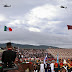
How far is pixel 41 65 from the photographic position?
12055mm

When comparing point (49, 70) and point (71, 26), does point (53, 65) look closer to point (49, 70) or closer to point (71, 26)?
point (49, 70)

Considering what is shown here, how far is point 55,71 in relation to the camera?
11.7 meters

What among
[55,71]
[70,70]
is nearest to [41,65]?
[55,71]

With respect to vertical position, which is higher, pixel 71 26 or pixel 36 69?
pixel 71 26

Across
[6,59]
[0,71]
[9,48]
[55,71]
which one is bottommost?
[55,71]

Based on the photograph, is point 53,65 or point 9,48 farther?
point 53,65

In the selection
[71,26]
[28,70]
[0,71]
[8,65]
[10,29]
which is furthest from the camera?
[10,29]

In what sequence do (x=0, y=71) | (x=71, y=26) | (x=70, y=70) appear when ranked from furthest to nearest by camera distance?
1. (x=71, y=26)
2. (x=70, y=70)
3. (x=0, y=71)

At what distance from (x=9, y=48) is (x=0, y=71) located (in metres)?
0.86

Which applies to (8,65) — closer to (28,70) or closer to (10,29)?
(28,70)

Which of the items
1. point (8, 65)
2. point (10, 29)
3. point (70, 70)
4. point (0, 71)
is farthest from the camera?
point (10, 29)

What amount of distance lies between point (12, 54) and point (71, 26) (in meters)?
14.1

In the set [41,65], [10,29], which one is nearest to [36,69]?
[41,65]

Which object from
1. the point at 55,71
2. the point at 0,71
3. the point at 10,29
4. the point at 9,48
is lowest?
the point at 55,71
